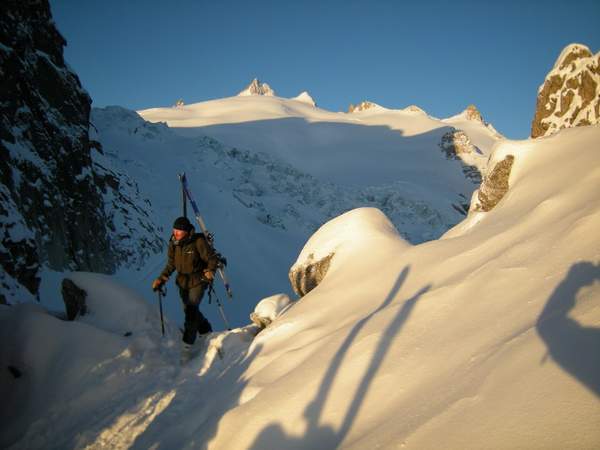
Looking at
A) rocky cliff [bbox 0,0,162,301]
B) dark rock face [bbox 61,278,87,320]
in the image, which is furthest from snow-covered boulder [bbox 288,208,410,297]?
rocky cliff [bbox 0,0,162,301]

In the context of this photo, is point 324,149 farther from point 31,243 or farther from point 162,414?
point 162,414

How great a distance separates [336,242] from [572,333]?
5082 mm

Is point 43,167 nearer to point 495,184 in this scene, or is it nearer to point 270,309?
point 270,309

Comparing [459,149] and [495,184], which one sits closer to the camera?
[495,184]

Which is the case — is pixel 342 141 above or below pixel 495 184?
above

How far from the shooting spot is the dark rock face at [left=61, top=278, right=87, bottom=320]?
7.04 meters

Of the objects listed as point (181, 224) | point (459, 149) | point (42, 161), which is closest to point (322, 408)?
point (181, 224)

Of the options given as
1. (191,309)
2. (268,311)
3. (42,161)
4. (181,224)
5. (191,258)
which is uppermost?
(42,161)

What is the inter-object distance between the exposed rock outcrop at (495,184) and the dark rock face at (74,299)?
8.58 metres

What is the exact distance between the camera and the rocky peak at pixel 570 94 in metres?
13.4

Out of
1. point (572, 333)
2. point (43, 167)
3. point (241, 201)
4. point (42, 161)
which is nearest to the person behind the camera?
point (572, 333)

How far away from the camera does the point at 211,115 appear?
79188 mm

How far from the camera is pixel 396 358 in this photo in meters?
2.96

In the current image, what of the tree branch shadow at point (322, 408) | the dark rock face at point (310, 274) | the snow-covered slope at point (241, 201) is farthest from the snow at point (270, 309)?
the snow-covered slope at point (241, 201)
